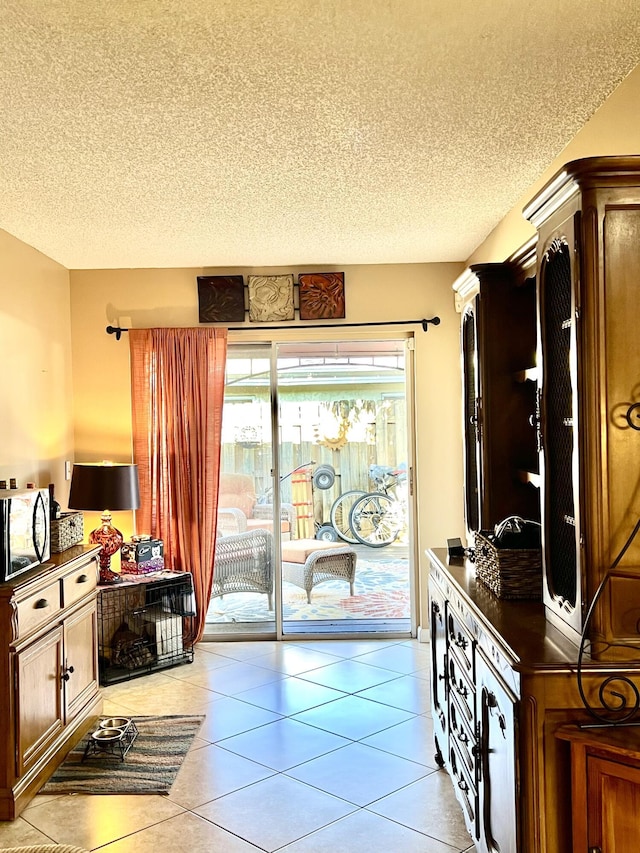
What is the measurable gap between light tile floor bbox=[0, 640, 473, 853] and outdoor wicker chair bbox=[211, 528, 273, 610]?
725 millimetres

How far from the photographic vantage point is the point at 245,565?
562 cm

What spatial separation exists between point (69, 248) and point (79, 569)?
207cm

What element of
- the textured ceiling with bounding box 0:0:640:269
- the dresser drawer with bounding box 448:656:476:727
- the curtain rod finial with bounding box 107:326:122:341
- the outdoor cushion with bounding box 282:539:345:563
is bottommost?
the dresser drawer with bounding box 448:656:476:727

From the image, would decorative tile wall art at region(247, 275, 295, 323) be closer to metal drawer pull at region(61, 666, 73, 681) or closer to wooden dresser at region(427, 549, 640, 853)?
metal drawer pull at region(61, 666, 73, 681)

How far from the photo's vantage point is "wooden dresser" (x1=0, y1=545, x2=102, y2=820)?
3094 mm

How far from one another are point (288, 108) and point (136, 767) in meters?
2.85

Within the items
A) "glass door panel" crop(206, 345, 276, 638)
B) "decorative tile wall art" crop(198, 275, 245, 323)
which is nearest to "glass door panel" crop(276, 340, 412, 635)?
"glass door panel" crop(206, 345, 276, 638)

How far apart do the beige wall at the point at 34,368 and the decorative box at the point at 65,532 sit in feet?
1.52

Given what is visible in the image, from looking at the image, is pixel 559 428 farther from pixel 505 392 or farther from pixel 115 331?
pixel 115 331

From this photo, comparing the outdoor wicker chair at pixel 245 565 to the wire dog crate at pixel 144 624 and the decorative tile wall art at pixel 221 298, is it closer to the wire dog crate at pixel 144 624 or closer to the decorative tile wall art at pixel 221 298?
the wire dog crate at pixel 144 624

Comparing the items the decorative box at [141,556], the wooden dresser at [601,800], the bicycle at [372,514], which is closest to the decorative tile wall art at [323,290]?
the bicycle at [372,514]

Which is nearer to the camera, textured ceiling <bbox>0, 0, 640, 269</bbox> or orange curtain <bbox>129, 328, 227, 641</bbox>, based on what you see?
textured ceiling <bbox>0, 0, 640, 269</bbox>

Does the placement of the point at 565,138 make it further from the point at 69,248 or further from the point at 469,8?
the point at 69,248

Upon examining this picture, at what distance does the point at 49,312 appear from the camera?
503cm
